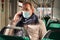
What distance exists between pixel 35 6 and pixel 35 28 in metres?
0.43

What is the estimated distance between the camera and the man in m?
3.78

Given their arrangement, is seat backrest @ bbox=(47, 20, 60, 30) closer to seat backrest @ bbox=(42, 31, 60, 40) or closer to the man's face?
the man's face

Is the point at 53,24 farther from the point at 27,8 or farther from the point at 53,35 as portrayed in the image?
the point at 53,35

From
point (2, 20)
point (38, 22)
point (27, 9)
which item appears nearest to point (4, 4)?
point (2, 20)

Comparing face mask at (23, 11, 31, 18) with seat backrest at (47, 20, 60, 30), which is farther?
face mask at (23, 11, 31, 18)

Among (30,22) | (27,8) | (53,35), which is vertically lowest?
(53,35)

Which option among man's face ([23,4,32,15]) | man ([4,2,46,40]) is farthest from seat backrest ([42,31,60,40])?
man's face ([23,4,32,15])

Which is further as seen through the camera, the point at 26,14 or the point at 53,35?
the point at 26,14

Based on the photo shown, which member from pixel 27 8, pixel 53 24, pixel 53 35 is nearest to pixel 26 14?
pixel 27 8

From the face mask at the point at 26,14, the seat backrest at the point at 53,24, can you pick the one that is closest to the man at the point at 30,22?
the face mask at the point at 26,14

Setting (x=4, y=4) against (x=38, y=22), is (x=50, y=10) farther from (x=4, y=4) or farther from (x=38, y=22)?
(x=4, y=4)

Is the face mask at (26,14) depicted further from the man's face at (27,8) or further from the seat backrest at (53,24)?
the seat backrest at (53,24)

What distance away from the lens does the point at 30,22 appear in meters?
3.92

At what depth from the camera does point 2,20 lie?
168 inches
